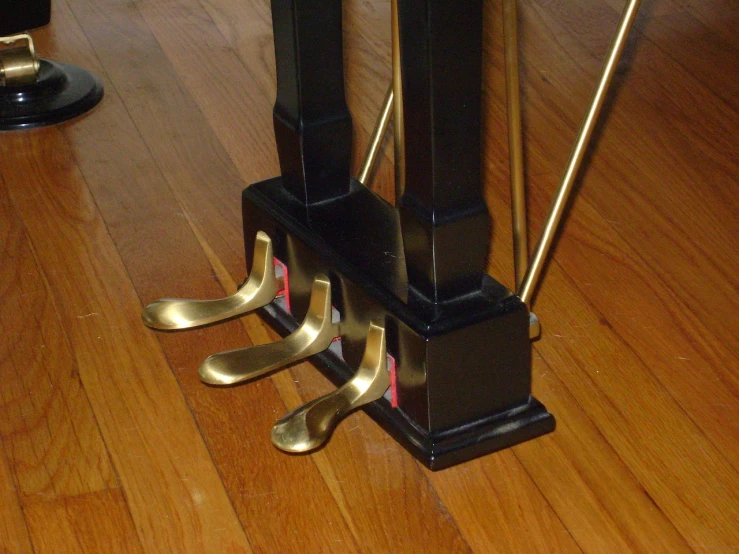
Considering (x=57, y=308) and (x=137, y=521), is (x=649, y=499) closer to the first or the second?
(x=137, y=521)

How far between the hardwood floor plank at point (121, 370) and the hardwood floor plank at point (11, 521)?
11 cm

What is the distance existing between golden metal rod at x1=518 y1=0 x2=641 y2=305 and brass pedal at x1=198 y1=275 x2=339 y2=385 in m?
0.22

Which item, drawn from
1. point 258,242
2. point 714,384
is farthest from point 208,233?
point 714,384

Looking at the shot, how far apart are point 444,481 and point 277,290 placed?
35cm

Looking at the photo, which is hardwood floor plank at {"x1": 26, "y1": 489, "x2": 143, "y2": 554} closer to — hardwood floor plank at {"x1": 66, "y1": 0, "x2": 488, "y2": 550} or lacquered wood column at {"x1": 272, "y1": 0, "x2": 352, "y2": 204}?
hardwood floor plank at {"x1": 66, "y1": 0, "x2": 488, "y2": 550}

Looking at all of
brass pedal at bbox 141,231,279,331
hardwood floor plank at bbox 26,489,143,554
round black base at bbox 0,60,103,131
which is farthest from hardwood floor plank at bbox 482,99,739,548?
round black base at bbox 0,60,103,131

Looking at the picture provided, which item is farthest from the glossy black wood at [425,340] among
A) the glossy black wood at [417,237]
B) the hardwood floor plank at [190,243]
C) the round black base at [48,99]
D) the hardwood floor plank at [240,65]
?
the round black base at [48,99]

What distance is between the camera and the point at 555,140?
182 centimetres

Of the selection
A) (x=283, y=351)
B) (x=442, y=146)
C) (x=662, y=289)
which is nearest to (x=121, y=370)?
(x=283, y=351)

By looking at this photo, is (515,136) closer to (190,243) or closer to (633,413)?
(633,413)

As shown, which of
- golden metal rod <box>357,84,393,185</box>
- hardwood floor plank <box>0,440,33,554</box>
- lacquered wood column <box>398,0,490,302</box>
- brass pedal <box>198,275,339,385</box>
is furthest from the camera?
golden metal rod <box>357,84,393,185</box>

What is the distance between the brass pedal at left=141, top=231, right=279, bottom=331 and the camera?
1.35m

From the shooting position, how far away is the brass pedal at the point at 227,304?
4.42 feet

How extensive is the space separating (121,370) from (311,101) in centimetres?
39
